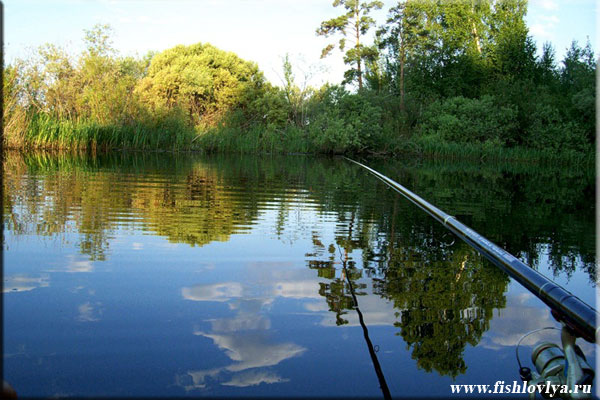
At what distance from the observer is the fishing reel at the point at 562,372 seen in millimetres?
1818

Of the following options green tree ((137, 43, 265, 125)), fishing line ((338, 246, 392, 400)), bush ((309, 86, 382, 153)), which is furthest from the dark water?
green tree ((137, 43, 265, 125))

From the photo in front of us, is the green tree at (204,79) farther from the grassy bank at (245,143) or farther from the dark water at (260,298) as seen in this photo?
the dark water at (260,298)

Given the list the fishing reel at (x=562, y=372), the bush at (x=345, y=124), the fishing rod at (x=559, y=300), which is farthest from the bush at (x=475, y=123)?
the fishing reel at (x=562, y=372)

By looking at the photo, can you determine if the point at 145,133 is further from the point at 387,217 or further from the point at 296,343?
the point at 296,343

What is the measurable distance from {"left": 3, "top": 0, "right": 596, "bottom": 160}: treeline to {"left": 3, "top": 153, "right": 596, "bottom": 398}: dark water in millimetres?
13351

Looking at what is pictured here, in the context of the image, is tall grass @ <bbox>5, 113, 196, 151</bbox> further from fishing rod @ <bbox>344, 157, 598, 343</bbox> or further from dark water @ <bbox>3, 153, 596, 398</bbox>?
fishing rod @ <bbox>344, 157, 598, 343</bbox>

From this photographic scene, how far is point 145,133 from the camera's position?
21891 mm

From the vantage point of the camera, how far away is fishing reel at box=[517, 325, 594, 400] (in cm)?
182

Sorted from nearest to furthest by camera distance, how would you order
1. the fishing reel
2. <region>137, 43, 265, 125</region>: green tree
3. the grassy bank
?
the fishing reel → the grassy bank → <region>137, 43, 265, 125</region>: green tree

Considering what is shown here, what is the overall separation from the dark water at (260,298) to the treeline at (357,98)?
13.4 metres

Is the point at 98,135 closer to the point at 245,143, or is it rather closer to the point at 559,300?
the point at 245,143

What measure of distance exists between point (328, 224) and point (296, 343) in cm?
321

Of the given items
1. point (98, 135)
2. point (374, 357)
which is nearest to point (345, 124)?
point (98, 135)

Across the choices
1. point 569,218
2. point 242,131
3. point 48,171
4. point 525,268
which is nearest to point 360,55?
point 242,131
